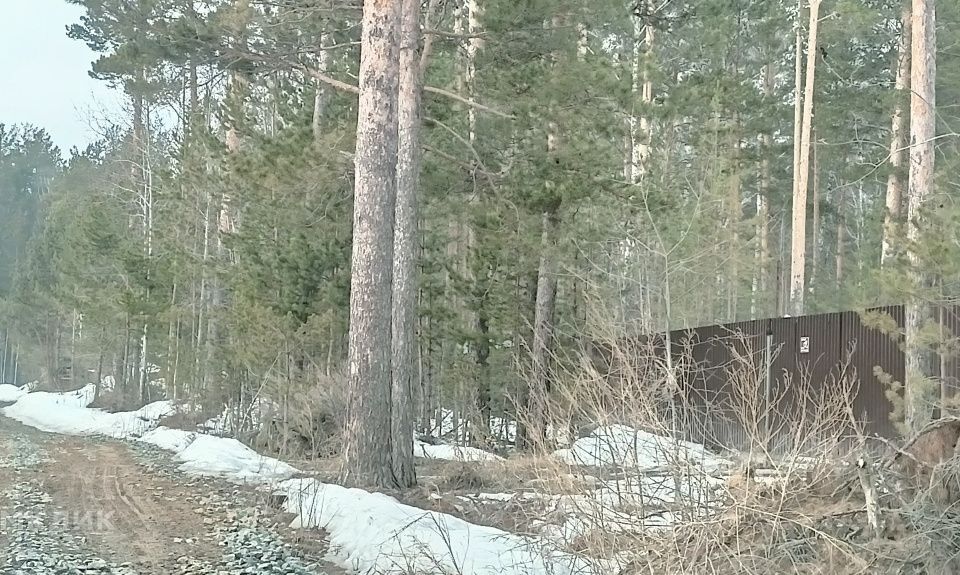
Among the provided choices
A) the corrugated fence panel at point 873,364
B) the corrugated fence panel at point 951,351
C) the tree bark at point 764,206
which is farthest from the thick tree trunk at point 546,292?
the tree bark at point 764,206

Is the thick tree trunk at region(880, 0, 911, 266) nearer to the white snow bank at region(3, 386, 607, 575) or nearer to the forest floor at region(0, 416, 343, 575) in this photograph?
the white snow bank at region(3, 386, 607, 575)

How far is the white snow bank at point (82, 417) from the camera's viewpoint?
24.2 m

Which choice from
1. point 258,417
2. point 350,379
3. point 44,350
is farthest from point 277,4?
point 44,350

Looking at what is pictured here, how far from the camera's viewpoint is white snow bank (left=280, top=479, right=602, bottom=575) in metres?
6.34

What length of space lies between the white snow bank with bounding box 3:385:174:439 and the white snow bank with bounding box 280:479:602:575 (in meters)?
13.9

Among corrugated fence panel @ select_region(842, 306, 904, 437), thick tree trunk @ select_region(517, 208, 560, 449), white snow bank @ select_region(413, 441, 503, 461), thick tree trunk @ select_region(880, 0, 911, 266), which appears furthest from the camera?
thick tree trunk @ select_region(880, 0, 911, 266)

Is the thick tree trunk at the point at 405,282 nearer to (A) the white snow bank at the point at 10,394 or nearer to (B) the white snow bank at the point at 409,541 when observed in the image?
(B) the white snow bank at the point at 409,541

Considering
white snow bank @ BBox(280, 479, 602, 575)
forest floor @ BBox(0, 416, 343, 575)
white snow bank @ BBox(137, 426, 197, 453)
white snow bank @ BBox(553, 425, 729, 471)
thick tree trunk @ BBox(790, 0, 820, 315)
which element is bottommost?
white snow bank @ BBox(137, 426, 197, 453)

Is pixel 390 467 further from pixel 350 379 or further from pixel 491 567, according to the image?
pixel 491 567

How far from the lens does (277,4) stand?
12523mm

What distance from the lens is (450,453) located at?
15617 mm

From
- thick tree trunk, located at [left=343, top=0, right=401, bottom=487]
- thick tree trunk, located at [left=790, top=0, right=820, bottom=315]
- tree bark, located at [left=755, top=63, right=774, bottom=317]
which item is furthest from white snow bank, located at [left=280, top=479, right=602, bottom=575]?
tree bark, located at [left=755, top=63, right=774, bottom=317]

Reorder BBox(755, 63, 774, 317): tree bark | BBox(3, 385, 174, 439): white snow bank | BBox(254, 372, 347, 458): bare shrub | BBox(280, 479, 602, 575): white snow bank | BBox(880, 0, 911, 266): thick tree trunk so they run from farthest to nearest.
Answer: BBox(755, 63, 774, 317): tree bark
BBox(3, 385, 174, 439): white snow bank
BBox(880, 0, 911, 266): thick tree trunk
BBox(254, 372, 347, 458): bare shrub
BBox(280, 479, 602, 575): white snow bank

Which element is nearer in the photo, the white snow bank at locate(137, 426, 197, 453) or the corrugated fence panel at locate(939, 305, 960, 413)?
the corrugated fence panel at locate(939, 305, 960, 413)
